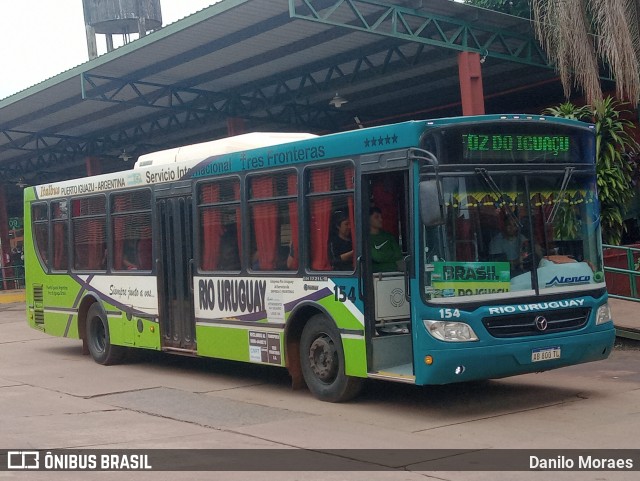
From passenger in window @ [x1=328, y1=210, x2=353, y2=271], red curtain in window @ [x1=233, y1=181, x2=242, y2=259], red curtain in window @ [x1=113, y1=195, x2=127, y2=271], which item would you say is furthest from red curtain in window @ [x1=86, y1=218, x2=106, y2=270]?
passenger in window @ [x1=328, y1=210, x2=353, y2=271]

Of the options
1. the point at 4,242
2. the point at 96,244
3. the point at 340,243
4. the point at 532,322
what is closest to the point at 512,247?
the point at 532,322

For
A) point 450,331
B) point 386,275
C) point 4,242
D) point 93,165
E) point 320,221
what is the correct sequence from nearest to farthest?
point 450,331
point 386,275
point 320,221
point 93,165
point 4,242

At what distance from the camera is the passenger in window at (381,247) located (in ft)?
33.3

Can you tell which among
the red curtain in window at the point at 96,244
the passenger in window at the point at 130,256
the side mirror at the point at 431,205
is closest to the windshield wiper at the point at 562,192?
the side mirror at the point at 431,205

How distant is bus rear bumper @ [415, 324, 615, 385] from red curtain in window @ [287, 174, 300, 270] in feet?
7.53

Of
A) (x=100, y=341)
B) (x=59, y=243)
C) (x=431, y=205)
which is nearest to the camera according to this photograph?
(x=431, y=205)

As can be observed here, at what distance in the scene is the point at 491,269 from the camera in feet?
31.0

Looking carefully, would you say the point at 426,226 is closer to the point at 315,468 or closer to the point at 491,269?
the point at 491,269

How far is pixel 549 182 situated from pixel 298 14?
29.5ft

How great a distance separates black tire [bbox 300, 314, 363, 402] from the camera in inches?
411

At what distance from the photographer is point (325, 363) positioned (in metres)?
10.7

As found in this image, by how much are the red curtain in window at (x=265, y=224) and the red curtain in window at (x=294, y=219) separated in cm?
32

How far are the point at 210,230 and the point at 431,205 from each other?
4.20m

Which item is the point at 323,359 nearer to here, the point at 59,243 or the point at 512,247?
the point at 512,247
